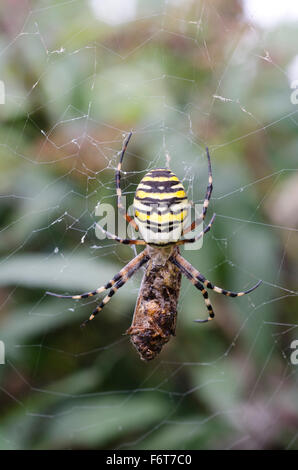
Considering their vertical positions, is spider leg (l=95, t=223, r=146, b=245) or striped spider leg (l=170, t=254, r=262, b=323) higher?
spider leg (l=95, t=223, r=146, b=245)

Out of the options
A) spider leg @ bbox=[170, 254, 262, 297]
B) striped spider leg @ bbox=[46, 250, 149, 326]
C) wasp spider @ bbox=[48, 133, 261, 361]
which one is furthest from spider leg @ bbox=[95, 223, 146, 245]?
spider leg @ bbox=[170, 254, 262, 297]

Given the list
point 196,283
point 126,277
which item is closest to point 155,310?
point 196,283

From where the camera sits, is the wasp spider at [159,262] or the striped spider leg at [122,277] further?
the striped spider leg at [122,277]

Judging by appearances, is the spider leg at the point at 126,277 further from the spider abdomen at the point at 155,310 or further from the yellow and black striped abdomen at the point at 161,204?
the yellow and black striped abdomen at the point at 161,204

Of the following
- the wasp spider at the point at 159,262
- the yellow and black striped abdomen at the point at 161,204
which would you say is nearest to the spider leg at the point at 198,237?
the wasp spider at the point at 159,262

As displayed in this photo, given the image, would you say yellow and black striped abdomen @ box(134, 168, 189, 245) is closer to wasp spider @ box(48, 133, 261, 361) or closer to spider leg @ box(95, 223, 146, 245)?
wasp spider @ box(48, 133, 261, 361)

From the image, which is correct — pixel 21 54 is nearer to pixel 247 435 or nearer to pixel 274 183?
pixel 274 183

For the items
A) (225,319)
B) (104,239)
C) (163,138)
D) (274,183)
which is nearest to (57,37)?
(163,138)
